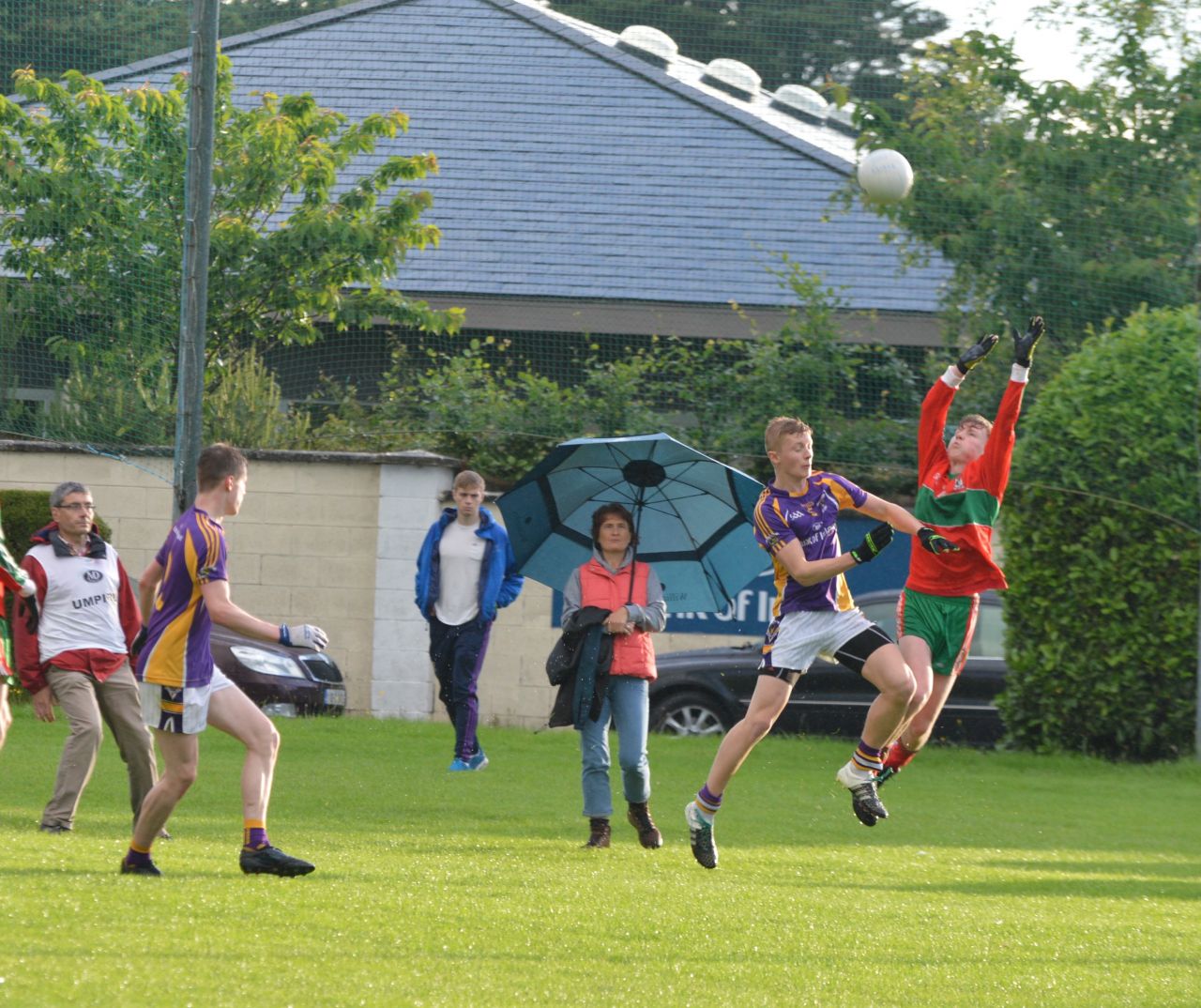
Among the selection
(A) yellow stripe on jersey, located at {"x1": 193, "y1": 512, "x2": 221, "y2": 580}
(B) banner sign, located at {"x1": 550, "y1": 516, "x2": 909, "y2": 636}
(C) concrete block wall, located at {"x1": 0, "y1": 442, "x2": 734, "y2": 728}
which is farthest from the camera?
(C) concrete block wall, located at {"x1": 0, "y1": 442, "x2": 734, "y2": 728}

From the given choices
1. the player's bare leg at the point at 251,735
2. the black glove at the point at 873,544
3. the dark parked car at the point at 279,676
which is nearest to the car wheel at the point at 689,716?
the dark parked car at the point at 279,676

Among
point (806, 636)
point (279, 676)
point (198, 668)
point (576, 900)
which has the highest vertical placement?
point (806, 636)

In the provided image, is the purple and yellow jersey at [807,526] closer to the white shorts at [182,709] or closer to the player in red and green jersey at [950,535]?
the player in red and green jersey at [950,535]

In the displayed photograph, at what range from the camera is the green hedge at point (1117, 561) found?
605 inches

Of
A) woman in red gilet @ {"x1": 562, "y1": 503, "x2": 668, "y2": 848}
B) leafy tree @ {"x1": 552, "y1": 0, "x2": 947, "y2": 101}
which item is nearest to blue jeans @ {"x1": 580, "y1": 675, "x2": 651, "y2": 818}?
woman in red gilet @ {"x1": 562, "y1": 503, "x2": 668, "y2": 848}

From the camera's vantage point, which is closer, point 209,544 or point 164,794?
point 209,544

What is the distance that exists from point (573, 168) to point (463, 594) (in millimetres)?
5394

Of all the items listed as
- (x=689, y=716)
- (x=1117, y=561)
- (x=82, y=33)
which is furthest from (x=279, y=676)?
(x=1117, y=561)

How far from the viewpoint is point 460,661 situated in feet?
40.4

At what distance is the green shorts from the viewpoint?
902 centimetres

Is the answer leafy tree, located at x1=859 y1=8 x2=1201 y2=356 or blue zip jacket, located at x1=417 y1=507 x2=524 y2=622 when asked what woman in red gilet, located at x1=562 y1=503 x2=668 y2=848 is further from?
leafy tree, located at x1=859 y1=8 x2=1201 y2=356

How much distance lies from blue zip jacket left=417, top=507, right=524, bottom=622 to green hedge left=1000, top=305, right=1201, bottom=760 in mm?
5259

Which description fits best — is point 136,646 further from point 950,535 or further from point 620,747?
point 950,535

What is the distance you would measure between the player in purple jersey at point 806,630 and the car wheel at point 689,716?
298 inches
